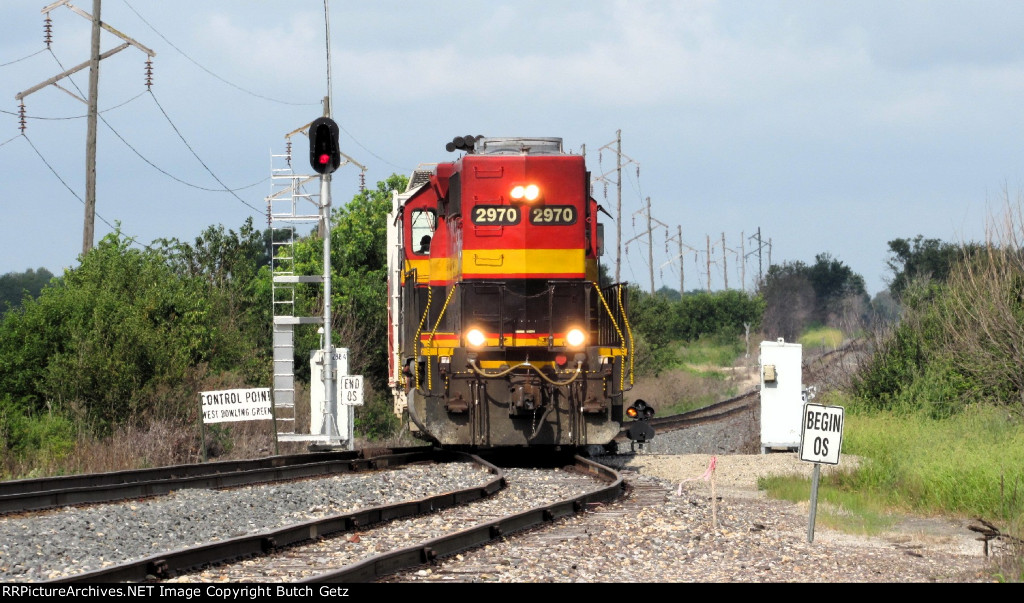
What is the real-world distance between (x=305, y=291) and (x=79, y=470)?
17.8 metres

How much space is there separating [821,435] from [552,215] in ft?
19.5

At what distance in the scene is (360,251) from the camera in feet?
129

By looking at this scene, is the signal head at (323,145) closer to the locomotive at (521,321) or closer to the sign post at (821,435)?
the locomotive at (521,321)

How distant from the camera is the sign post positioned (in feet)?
36.8

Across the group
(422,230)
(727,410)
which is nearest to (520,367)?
(422,230)

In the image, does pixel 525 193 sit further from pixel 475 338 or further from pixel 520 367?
pixel 520 367

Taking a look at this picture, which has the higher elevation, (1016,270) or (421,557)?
(1016,270)

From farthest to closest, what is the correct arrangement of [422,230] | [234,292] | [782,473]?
[234,292] → [422,230] → [782,473]

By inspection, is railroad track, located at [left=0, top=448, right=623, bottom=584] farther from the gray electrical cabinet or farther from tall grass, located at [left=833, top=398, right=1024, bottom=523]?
the gray electrical cabinet

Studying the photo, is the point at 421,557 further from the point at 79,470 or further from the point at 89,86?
the point at 89,86

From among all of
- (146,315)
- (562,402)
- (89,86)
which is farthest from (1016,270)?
(89,86)

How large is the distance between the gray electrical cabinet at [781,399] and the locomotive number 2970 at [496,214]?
6.51 meters

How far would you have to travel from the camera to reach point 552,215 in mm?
16078

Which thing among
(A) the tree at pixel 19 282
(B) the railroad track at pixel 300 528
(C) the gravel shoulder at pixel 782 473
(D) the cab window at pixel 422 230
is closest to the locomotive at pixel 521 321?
(B) the railroad track at pixel 300 528
